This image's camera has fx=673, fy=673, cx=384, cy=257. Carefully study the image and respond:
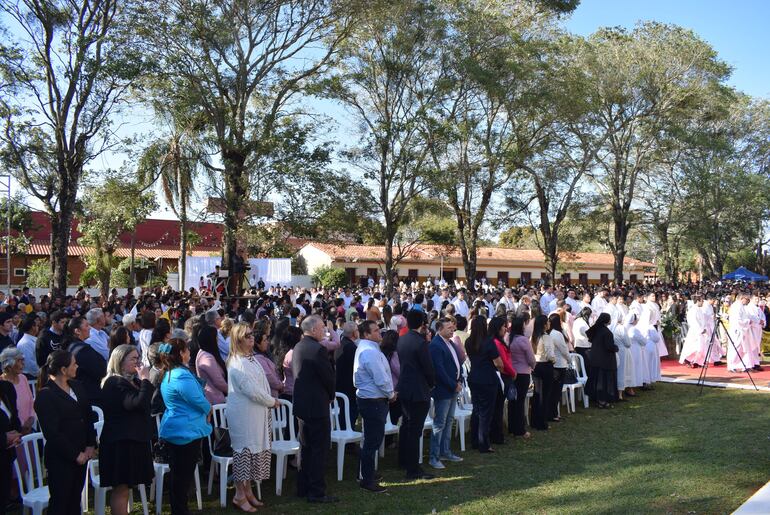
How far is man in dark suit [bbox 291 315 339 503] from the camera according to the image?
241 inches

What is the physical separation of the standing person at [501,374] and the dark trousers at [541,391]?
0.90 m

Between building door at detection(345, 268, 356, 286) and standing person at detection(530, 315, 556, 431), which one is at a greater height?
building door at detection(345, 268, 356, 286)

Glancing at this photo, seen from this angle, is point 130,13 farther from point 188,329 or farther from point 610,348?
point 610,348

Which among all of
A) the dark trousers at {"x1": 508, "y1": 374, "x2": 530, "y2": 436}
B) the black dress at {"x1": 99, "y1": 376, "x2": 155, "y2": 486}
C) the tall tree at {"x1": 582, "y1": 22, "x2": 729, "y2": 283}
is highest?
the tall tree at {"x1": 582, "y1": 22, "x2": 729, "y2": 283}

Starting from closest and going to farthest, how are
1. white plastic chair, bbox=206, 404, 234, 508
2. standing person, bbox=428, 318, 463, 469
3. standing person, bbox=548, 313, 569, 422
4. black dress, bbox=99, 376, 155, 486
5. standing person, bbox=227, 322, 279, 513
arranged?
black dress, bbox=99, 376, 155, 486 → standing person, bbox=227, 322, 279, 513 → white plastic chair, bbox=206, 404, 234, 508 → standing person, bbox=428, 318, 463, 469 → standing person, bbox=548, 313, 569, 422

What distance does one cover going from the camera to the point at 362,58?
24.0 metres

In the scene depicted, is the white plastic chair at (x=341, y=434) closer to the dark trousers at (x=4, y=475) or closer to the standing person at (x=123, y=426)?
the standing person at (x=123, y=426)

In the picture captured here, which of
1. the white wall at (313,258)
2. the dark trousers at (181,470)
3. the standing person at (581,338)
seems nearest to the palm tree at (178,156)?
the standing person at (581,338)

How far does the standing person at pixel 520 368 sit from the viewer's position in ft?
28.8

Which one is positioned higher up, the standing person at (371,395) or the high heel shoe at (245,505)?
the standing person at (371,395)

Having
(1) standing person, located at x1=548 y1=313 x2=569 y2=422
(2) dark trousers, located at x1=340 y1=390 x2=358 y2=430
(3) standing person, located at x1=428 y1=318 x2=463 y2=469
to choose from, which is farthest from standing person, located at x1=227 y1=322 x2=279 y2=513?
(1) standing person, located at x1=548 y1=313 x2=569 y2=422

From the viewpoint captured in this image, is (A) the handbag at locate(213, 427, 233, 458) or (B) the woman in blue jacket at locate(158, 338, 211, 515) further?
(A) the handbag at locate(213, 427, 233, 458)

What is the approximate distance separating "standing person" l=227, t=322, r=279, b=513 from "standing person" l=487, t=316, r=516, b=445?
322 centimetres

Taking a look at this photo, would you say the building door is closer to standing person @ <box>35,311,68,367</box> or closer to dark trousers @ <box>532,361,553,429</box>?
dark trousers @ <box>532,361,553,429</box>
